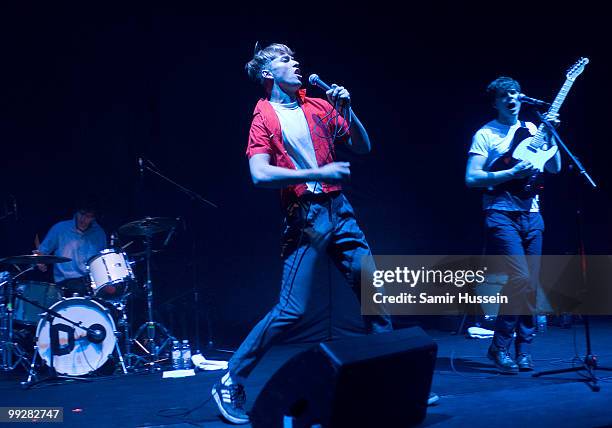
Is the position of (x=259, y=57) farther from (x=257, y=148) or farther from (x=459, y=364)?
(x=459, y=364)

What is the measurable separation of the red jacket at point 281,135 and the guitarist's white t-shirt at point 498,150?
5.39 feet

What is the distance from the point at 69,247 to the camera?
6.56 meters

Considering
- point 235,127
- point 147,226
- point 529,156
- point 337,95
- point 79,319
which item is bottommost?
point 79,319

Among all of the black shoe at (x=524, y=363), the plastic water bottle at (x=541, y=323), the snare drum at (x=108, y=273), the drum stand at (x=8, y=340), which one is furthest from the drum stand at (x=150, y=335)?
the plastic water bottle at (x=541, y=323)

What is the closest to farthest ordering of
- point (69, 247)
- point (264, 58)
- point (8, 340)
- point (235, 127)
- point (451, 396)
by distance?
point (264, 58), point (451, 396), point (8, 340), point (69, 247), point (235, 127)

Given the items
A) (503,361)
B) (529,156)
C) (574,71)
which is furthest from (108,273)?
(574,71)

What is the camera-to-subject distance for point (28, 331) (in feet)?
21.3

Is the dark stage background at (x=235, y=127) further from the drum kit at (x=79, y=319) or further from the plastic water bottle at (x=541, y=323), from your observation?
the plastic water bottle at (x=541, y=323)

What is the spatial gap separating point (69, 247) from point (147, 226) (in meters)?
1.08

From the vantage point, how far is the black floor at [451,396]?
136 inches

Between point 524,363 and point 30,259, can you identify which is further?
point 30,259

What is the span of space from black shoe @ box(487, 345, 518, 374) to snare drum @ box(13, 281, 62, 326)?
3835 millimetres

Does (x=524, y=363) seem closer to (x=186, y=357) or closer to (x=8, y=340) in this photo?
(x=186, y=357)

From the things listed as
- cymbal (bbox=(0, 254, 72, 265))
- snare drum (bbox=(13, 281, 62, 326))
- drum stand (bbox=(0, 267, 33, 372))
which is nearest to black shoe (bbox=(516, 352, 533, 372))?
cymbal (bbox=(0, 254, 72, 265))
